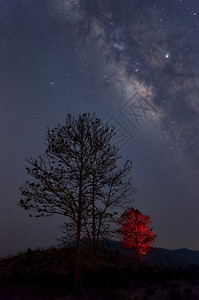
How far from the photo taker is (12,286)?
17.8 meters

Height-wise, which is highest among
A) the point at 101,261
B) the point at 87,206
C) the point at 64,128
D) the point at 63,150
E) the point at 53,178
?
the point at 64,128

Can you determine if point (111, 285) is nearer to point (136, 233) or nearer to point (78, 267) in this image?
point (78, 267)

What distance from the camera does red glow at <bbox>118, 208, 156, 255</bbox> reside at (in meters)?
39.2

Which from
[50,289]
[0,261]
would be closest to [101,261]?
[0,261]

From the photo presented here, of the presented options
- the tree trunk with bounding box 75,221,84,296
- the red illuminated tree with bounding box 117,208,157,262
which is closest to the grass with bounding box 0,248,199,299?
the tree trunk with bounding box 75,221,84,296

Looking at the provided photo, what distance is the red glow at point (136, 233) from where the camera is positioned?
129ft

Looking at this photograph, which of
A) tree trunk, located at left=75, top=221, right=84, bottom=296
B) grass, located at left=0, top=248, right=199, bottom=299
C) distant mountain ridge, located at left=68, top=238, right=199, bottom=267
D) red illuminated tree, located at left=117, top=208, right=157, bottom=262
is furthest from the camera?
red illuminated tree, located at left=117, top=208, right=157, bottom=262

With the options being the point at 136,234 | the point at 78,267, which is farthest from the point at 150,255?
the point at 78,267

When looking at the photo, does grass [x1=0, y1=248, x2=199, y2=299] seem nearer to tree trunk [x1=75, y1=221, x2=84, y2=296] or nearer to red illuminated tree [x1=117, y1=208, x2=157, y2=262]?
tree trunk [x1=75, y1=221, x2=84, y2=296]

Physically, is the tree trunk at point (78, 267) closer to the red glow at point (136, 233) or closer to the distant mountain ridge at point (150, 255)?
the distant mountain ridge at point (150, 255)

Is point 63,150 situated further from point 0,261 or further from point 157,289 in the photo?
point 0,261

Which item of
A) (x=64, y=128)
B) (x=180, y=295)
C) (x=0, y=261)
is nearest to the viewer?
(x=180, y=295)

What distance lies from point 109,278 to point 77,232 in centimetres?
451

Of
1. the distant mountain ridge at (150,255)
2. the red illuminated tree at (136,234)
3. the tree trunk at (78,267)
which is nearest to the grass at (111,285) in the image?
the tree trunk at (78,267)
